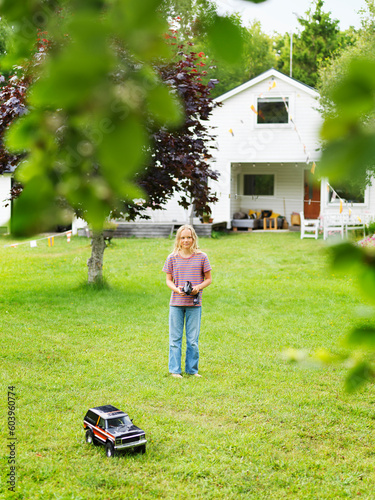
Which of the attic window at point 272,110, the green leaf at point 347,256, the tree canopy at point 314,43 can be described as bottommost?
the green leaf at point 347,256

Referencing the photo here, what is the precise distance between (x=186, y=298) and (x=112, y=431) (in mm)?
1930

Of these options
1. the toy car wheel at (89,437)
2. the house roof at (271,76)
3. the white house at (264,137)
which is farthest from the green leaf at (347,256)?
the house roof at (271,76)

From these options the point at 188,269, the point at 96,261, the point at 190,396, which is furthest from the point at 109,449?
the point at 96,261

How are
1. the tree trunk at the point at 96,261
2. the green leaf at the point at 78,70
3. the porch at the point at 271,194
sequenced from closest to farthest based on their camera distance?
the green leaf at the point at 78,70 < the tree trunk at the point at 96,261 < the porch at the point at 271,194

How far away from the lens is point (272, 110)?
67.4ft

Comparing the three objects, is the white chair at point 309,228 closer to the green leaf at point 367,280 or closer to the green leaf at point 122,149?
the green leaf at point 367,280

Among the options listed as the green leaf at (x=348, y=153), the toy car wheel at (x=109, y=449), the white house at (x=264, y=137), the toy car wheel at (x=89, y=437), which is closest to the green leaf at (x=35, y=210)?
the green leaf at (x=348, y=153)

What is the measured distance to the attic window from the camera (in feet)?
66.7

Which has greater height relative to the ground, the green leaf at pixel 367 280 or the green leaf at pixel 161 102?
the green leaf at pixel 161 102

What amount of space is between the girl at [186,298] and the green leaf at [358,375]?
14.7 feet

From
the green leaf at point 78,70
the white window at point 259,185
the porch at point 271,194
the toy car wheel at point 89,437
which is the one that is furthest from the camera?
the white window at point 259,185

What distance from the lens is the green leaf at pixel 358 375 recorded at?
3.26 feet

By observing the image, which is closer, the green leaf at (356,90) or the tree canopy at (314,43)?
the green leaf at (356,90)

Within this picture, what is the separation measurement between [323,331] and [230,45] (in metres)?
7.04
